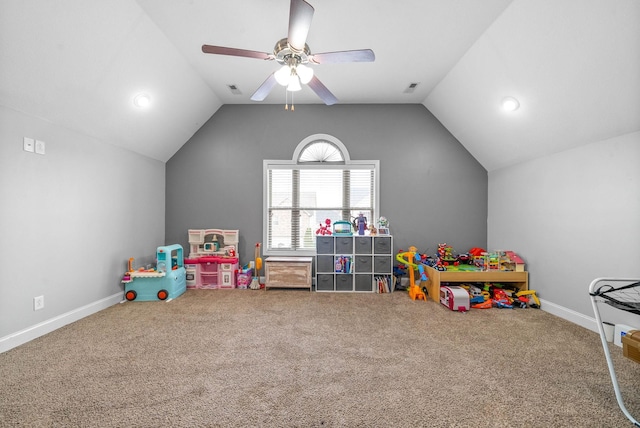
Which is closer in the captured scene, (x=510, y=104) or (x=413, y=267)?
(x=510, y=104)

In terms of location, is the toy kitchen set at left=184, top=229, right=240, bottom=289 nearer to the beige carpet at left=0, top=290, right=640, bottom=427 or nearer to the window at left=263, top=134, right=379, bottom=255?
the window at left=263, top=134, right=379, bottom=255

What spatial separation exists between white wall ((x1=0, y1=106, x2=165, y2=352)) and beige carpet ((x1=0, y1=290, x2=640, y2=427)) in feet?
0.96

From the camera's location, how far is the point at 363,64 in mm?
3514

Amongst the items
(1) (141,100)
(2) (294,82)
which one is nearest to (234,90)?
→ (1) (141,100)

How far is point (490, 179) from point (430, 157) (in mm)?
1036

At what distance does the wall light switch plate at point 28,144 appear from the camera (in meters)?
2.56

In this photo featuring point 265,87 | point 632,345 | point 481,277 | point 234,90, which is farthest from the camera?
point 234,90

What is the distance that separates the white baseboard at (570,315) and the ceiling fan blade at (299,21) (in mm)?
3837

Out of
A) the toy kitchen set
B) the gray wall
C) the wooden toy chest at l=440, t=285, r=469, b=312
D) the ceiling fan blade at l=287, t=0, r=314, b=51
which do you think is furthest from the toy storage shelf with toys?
the ceiling fan blade at l=287, t=0, r=314, b=51

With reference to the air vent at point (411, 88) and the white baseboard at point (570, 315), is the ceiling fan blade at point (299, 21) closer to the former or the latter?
the air vent at point (411, 88)

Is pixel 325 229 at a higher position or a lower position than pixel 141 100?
lower

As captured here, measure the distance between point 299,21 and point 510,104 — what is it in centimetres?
272

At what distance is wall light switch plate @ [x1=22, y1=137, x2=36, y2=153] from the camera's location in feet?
8.40

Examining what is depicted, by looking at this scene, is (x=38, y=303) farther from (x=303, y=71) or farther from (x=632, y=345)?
(x=632, y=345)
